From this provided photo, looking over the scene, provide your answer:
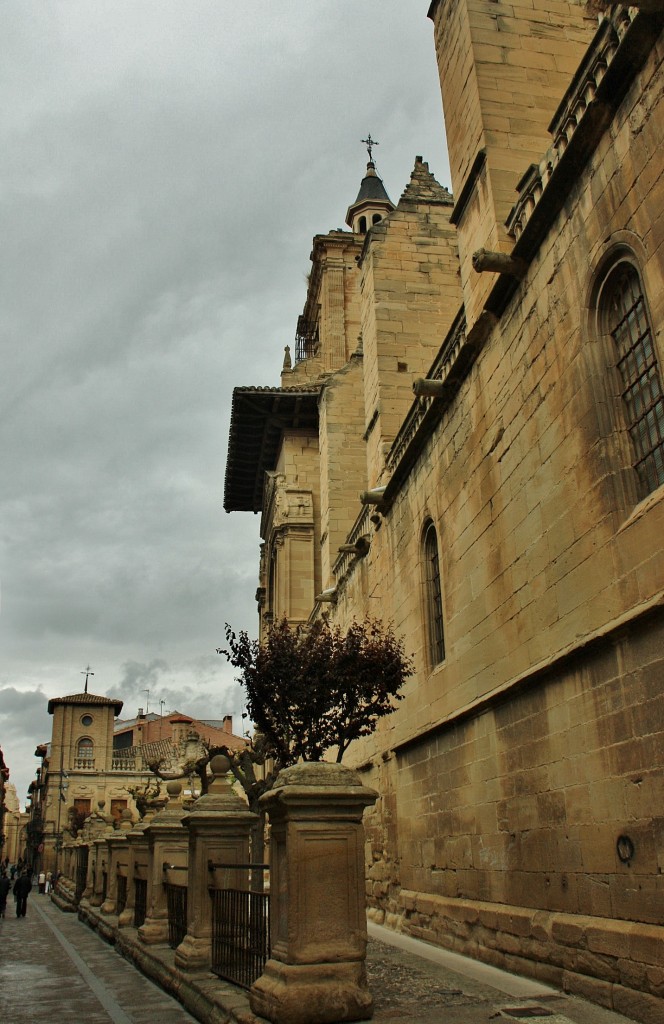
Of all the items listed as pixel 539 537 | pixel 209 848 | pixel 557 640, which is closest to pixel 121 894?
pixel 209 848

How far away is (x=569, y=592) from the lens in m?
6.71

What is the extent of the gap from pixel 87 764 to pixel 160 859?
1896 inches

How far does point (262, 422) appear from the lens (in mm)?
28172

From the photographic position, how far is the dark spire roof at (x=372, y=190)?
32125 mm

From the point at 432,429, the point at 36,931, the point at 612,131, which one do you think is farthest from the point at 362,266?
the point at 36,931

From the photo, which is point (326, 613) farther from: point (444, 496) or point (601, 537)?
point (601, 537)

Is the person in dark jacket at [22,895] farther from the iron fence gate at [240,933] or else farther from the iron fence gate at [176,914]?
the iron fence gate at [240,933]

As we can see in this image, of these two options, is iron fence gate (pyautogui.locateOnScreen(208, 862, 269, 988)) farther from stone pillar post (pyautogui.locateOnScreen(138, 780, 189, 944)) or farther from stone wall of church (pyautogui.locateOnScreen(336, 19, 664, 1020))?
stone pillar post (pyautogui.locateOnScreen(138, 780, 189, 944))

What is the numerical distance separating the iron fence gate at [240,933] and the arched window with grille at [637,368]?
3922 mm

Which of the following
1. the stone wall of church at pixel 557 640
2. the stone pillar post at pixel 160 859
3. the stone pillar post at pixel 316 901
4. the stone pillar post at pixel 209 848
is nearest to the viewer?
the stone pillar post at pixel 316 901

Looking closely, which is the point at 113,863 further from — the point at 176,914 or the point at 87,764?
the point at 87,764

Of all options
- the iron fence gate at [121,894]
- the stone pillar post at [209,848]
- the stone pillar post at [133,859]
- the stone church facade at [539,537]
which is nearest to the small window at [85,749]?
the iron fence gate at [121,894]

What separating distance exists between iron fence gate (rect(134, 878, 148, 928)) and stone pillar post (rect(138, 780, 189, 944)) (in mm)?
935

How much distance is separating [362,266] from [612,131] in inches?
422
